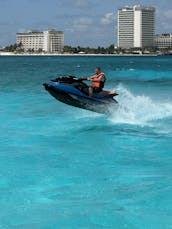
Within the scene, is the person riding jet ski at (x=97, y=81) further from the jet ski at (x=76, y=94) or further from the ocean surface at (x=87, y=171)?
the ocean surface at (x=87, y=171)

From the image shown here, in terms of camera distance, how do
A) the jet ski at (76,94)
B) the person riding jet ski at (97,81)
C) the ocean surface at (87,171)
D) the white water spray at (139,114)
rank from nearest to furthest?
the ocean surface at (87,171) → the jet ski at (76,94) → the person riding jet ski at (97,81) → the white water spray at (139,114)

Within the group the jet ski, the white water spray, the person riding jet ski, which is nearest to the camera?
the jet ski

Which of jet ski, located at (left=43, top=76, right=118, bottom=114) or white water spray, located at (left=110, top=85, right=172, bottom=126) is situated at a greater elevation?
jet ski, located at (left=43, top=76, right=118, bottom=114)

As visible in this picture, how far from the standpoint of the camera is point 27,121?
19.2 m

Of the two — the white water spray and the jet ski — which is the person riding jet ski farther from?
the white water spray

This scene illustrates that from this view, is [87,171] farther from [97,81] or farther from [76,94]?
[97,81]

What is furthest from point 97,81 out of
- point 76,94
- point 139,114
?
point 139,114

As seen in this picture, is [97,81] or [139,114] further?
[139,114]

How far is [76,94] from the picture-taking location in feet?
53.0

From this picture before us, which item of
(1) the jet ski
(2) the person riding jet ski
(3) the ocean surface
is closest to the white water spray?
(3) the ocean surface

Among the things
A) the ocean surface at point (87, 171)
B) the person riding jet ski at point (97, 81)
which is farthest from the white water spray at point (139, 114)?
the person riding jet ski at point (97, 81)

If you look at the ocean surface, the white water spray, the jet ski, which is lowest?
the ocean surface

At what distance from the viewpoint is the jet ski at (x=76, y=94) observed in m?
16.0

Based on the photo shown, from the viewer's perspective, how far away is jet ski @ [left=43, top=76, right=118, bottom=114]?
631 inches
